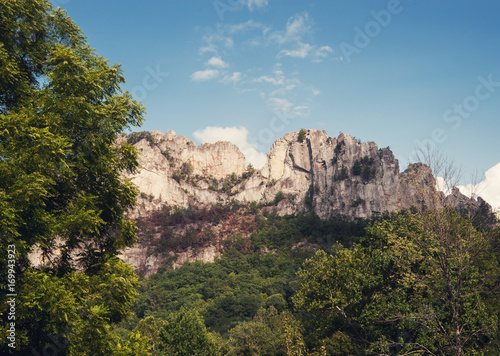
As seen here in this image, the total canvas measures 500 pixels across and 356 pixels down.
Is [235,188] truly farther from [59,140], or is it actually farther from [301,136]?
[59,140]

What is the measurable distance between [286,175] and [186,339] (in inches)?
5508

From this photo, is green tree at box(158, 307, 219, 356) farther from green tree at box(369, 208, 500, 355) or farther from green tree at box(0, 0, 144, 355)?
green tree at box(0, 0, 144, 355)

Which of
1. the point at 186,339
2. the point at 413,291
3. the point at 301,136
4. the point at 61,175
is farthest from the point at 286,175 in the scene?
the point at 61,175

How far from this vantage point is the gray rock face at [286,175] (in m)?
139

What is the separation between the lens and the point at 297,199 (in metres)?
153

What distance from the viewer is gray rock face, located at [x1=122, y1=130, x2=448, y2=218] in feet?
456

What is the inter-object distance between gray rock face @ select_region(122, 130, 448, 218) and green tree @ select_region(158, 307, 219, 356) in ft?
366

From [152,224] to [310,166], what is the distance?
82163 mm

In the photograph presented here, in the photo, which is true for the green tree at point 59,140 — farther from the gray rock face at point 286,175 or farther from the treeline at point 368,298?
the gray rock face at point 286,175

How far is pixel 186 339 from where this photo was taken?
2612 cm

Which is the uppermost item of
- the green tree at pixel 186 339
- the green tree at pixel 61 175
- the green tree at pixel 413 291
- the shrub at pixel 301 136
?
the shrub at pixel 301 136

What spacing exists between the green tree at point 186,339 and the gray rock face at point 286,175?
4397 inches

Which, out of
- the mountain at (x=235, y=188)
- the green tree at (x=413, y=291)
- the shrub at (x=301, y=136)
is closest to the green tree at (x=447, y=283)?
the green tree at (x=413, y=291)

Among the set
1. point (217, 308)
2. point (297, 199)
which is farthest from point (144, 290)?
point (297, 199)
